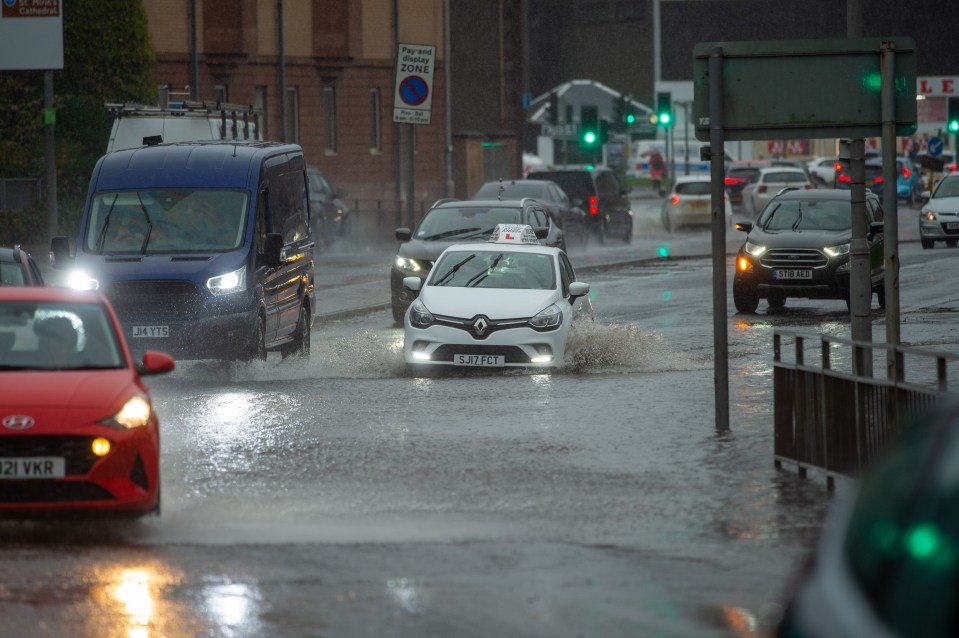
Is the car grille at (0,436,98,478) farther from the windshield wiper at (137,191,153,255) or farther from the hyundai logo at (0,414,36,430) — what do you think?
the windshield wiper at (137,191,153,255)

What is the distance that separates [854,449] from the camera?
10.6 metres

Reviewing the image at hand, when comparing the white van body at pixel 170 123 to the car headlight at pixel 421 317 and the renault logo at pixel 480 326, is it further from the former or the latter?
the renault logo at pixel 480 326

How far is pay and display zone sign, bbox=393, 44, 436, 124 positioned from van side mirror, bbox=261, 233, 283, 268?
10.7 metres

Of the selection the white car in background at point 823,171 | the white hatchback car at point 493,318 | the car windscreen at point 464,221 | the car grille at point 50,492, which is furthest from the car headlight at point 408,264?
the white car in background at point 823,171

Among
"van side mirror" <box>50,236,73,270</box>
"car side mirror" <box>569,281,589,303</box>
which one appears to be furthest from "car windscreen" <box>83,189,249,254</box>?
"car side mirror" <box>569,281,589,303</box>

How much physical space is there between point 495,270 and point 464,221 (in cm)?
625

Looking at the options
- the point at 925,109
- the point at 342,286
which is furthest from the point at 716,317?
the point at 925,109

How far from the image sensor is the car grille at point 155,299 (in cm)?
1816

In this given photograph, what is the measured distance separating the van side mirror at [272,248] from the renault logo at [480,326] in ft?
8.29

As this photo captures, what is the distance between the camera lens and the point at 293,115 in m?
59.5

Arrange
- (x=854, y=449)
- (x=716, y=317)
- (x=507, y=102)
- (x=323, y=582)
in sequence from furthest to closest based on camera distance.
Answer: (x=507, y=102)
(x=716, y=317)
(x=854, y=449)
(x=323, y=582)

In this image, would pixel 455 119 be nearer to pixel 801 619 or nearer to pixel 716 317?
pixel 716 317

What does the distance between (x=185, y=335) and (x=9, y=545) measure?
916 centimetres

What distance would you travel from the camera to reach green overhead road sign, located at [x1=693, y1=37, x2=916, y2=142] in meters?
13.0
